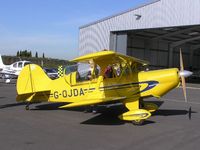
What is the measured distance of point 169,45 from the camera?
44875 millimetres

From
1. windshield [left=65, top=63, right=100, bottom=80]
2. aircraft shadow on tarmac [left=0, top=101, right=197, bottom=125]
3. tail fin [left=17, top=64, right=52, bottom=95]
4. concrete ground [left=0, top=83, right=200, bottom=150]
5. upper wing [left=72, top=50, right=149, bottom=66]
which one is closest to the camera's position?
concrete ground [left=0, top=83, right=200, bottom=150]

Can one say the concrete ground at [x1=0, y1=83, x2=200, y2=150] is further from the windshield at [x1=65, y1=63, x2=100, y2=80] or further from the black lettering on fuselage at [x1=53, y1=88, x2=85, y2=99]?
the windshield at [x1=65, y1=63, x2=100, y2=80]

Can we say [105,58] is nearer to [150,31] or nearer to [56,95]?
[56,95]

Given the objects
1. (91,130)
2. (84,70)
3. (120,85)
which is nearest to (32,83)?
(84,70)

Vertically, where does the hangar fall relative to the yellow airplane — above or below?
above

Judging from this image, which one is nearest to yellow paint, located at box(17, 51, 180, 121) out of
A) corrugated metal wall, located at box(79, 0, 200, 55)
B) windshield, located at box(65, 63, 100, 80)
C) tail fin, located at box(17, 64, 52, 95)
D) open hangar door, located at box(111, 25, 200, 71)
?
windshield, located at box(65, 63, 100, 80)

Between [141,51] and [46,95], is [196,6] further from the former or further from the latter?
[46,95]

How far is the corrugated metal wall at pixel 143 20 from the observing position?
27.1m

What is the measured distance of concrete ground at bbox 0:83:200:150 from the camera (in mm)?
7371

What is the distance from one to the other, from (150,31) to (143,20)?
7.24m

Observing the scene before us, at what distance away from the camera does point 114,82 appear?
10930mm

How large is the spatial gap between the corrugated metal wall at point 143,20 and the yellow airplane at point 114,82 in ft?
56.1

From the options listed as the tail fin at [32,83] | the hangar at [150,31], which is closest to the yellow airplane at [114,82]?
the tail fin at [32,83]

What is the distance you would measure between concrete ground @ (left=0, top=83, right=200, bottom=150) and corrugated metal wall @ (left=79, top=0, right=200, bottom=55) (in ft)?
52.6
